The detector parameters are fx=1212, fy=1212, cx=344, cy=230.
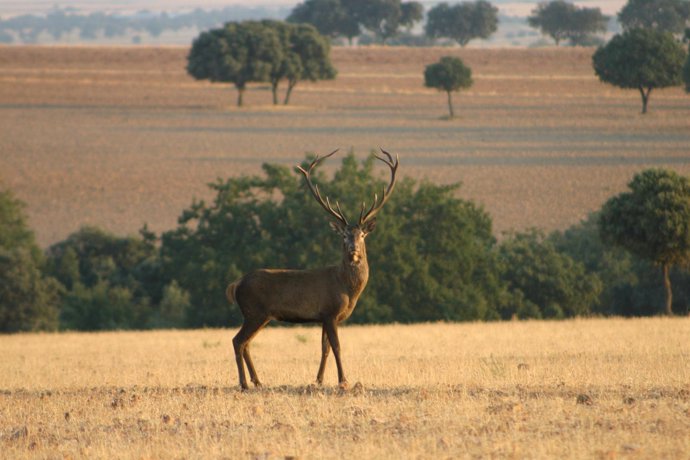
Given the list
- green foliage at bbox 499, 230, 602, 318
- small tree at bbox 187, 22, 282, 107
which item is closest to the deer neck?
green foliage at bbox 499, 230, 602, 318

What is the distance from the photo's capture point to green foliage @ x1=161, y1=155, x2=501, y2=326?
43.6 metres

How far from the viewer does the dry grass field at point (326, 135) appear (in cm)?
6771

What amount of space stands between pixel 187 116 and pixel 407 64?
55.7 metres

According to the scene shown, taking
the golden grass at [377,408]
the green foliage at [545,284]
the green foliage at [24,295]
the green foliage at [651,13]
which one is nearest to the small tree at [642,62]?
the green foliage at [545,284]

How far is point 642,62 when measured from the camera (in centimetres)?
10569

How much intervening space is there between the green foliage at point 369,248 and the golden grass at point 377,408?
19.9 m

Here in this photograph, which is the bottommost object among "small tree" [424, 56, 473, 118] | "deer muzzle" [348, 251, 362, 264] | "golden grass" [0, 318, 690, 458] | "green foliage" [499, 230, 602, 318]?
"green foliage" [499, 230, 602, 318]

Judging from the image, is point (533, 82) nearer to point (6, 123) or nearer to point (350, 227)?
point (6, 123)

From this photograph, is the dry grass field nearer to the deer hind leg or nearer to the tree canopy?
the tree canopy

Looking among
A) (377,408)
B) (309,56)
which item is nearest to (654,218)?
(377,408)

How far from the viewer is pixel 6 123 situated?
325 feet

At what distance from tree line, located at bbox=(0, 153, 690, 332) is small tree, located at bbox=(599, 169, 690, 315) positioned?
4.14 m

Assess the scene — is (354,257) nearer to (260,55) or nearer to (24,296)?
(24,296)

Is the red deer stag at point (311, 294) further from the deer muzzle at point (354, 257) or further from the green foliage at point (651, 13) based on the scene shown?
the green foliage at point (651, 13)
